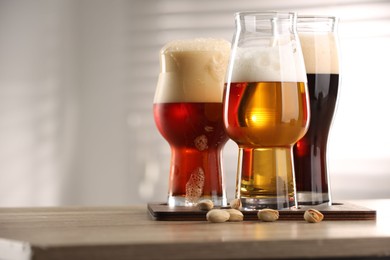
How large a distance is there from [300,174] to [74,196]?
2.16 m

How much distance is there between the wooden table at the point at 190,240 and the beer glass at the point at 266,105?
7 cm

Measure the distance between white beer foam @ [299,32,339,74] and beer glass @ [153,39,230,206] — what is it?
0.10 m

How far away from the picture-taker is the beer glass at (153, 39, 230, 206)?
102cm

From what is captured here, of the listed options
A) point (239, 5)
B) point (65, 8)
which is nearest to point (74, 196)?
point (65, 8)

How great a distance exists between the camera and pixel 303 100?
3.12 ft

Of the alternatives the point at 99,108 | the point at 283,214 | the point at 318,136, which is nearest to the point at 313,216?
the point at 283,214

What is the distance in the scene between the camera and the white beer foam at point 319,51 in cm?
102

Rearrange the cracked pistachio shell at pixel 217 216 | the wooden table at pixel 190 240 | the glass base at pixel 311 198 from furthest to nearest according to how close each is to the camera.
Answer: the glass base at pixel 311 198, the cracked pistachio shell at pixel 217 216, the wooden table at pixel 190 240

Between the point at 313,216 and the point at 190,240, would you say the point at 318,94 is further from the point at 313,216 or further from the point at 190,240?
the point at 190,240

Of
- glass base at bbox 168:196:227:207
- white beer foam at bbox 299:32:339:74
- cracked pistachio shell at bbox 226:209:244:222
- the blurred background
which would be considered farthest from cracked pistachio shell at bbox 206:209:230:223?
the blurred background

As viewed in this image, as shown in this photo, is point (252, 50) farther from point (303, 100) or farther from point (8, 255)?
point (8, 255)

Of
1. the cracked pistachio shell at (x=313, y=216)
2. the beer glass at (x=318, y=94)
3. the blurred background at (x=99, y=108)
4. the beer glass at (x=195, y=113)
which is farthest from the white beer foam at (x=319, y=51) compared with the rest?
the blurred background at (x=99, y=108)

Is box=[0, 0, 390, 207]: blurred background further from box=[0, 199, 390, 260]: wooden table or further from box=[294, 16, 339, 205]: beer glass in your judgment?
box=[0, 199, 390, 260]: wooden table

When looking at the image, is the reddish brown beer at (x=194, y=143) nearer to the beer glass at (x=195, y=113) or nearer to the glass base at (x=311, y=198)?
the beer glass at (x=195, y=113)
